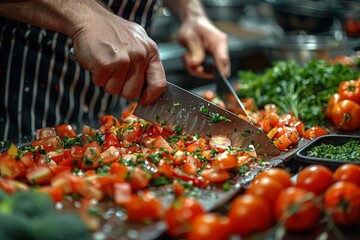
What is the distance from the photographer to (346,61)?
392 centimetres

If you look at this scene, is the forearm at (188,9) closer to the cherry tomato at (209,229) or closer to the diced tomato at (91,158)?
the diced tomato at (91,158)

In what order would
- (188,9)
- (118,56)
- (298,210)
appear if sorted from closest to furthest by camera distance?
(298,210) < (118,56) < (188,9)

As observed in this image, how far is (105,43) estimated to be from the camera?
2.49m

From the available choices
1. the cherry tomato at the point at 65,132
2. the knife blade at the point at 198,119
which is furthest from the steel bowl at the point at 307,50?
the cherry tomato at the point at 65,132

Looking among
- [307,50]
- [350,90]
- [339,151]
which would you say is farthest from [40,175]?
[307,50]

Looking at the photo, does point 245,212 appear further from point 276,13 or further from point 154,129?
point 276,13

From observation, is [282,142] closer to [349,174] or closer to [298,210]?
[349,174]

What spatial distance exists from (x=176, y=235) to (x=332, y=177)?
65 centimetres

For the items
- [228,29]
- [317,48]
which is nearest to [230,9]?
[228,29]

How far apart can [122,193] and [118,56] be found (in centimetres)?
76

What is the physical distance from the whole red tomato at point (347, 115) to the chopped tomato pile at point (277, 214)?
111cm

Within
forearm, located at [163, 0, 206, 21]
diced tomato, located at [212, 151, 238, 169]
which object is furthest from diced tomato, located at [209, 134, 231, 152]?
forearm, located at [163, 0, 206, 21]

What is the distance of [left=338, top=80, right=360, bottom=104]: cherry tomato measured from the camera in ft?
10.1

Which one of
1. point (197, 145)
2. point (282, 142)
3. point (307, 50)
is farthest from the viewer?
point (307, 50)
